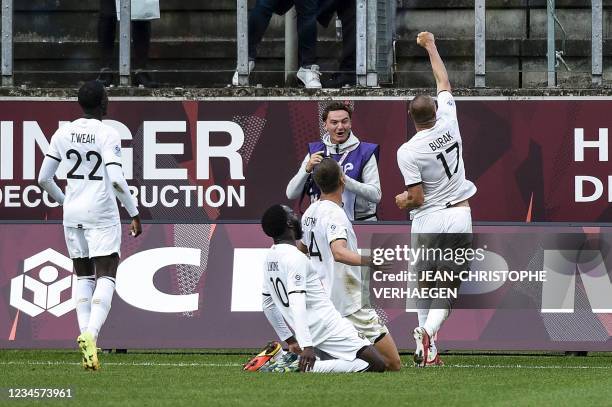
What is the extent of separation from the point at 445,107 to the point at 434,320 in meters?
1.64

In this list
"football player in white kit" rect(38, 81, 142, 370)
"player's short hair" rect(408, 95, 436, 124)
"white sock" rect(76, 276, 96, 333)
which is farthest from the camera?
"player's short hair" rect(408, 95, 436, 124)

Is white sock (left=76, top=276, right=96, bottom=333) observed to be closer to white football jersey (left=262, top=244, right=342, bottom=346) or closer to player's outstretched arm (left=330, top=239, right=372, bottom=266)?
white football jersey (left=262, top=244, right=342, bottom=346)

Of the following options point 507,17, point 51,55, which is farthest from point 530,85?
point 51,55

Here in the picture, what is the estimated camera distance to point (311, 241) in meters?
11.1

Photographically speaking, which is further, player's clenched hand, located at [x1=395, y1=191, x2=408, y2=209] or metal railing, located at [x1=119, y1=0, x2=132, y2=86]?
metal railing, located at [x1=119, y1=0, x2=132, y2=86]

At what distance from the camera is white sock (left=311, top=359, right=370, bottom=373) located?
10.6 meters

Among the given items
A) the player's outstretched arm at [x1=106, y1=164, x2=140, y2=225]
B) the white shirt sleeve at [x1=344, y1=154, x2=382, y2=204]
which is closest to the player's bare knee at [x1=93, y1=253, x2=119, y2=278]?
the player's outstretched arm at [x1=106, y1=164, x2=140, y2=225]

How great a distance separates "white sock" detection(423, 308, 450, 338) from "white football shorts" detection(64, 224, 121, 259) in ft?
7.87

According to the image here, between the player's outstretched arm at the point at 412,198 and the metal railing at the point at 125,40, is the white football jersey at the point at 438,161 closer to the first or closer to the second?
the player's outstretched arm at the point at 412,198

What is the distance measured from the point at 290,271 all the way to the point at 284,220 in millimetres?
417

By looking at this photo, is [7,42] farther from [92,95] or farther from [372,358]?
[372,358]

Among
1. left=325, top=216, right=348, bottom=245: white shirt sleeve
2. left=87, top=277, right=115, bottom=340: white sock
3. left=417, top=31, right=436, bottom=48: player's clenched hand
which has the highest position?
left=417, top=31, right=436, bottom=48: player's clenched hand

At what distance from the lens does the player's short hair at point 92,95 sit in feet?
36.9

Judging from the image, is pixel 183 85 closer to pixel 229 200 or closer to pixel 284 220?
pixel 229 200
